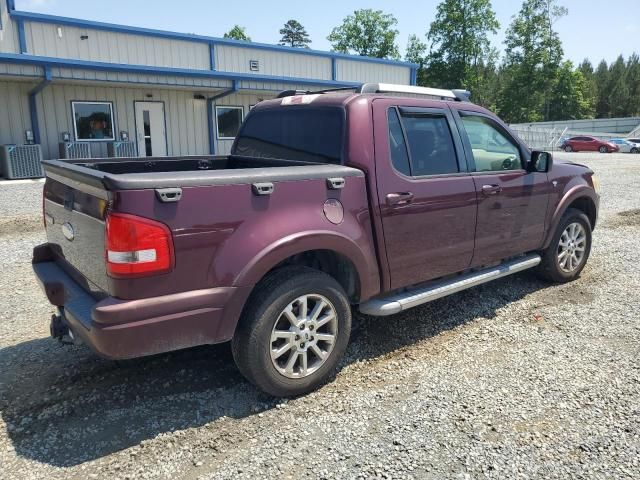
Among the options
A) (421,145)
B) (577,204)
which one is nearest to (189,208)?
(421,145)

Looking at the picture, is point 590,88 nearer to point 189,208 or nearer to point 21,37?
point 21,37

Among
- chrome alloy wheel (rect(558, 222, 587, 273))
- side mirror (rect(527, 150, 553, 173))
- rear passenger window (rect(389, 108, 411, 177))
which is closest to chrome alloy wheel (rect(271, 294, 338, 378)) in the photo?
rear passenger window (rect(389, 108, 411, 177))

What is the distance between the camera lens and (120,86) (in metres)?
17.6

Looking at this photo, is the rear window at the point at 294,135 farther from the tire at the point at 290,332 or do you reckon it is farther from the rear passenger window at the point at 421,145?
the tire at the point at 290,332

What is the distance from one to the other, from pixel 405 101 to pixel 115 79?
14.4 meters

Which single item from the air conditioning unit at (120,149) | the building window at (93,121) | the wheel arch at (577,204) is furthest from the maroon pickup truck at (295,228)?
the building window at (93,121)

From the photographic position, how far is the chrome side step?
12.4 ft

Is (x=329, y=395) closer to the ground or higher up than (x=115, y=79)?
closer to the ground

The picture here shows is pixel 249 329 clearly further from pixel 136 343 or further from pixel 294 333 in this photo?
pixel 136 343

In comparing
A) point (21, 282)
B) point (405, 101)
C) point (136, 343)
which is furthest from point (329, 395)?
point (21, 282)

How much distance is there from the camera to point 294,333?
3.31 meters

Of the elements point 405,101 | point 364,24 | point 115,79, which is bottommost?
point 405,101

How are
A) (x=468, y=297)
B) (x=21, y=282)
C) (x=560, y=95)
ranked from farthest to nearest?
(x=560, y=95) → (x=21, y=282) → (x=468, y=297)

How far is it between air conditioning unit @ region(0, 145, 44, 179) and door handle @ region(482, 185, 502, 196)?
46.1 feet
